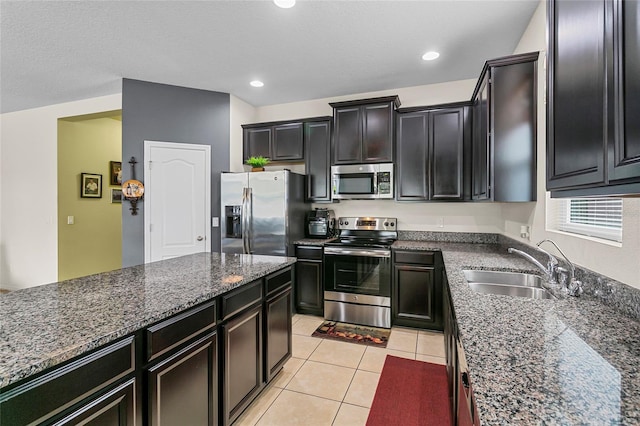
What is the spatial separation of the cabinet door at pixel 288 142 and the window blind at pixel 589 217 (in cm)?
288

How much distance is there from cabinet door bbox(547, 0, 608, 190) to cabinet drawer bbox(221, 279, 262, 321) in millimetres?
1625

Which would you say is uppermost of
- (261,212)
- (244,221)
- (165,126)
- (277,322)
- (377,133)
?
(165,126)

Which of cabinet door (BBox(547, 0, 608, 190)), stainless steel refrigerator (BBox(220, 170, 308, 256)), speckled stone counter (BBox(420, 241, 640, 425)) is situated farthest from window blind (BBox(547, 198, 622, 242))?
stainless steel refrigerator (BBox(220, 170, 308, 256))

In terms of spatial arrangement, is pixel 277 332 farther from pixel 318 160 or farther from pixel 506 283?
pixel 318 160

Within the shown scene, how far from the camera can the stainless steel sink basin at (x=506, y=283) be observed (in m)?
1.91

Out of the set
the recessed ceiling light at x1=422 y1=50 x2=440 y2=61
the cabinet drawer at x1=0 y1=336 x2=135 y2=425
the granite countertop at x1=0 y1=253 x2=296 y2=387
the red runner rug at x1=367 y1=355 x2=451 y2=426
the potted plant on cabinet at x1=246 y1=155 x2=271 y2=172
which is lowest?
the red runner rug at x1=367 y1=355 x2=451 y2=426

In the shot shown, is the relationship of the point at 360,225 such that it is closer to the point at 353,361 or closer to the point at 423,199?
the point at 423,199

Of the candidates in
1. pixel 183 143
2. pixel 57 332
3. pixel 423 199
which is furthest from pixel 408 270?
A: pixel 183 143

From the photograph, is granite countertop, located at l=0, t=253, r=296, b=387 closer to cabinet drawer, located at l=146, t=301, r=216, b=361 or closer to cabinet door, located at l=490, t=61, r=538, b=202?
cabinet drawer, located at l=146, t=301, r=216, b=361

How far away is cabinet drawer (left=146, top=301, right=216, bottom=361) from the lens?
1.26 meters

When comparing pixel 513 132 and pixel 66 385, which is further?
pixel 513 132

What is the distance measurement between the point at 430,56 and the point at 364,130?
3.42 ft

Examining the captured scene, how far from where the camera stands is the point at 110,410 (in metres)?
1.09

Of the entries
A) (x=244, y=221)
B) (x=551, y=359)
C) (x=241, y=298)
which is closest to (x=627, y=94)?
(x=551, y=359)
